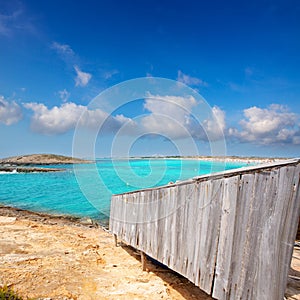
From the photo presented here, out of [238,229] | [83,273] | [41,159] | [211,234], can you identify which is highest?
[238,229]

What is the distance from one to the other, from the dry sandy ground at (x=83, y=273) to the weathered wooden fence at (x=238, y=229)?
3.98 ft

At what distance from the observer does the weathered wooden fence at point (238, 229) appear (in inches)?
122

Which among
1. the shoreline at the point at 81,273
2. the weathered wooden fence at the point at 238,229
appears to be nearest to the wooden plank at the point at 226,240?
the weathered wooden fence at the point at 238,229

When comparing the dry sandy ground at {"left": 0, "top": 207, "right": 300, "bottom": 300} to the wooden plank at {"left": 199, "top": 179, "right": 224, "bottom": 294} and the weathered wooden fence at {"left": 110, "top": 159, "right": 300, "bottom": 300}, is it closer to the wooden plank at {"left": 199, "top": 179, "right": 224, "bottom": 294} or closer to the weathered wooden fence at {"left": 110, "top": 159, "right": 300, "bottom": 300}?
the weathered wooden fence at {"left": 110, "top": 159, "right": 300, "bottom": 300}

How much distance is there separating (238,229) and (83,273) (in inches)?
186

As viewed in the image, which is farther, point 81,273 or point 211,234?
point 81,273

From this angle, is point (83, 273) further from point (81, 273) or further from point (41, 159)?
point (41, 159)

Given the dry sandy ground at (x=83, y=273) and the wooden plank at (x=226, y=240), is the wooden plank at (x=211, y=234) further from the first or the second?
the dry sandy ground at (x=83, y=273)

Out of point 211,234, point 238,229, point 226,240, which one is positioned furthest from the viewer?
point 211,234

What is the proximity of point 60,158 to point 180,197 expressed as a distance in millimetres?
127266

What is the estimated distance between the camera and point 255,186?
131 inches

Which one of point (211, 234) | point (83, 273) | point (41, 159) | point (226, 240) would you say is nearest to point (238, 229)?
point (226, 240)

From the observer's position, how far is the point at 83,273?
6.44m

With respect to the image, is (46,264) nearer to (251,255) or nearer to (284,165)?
(251,255)
